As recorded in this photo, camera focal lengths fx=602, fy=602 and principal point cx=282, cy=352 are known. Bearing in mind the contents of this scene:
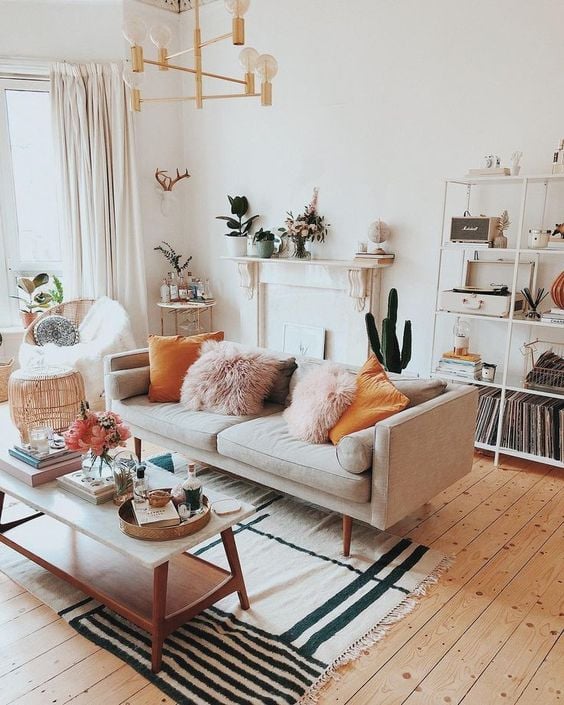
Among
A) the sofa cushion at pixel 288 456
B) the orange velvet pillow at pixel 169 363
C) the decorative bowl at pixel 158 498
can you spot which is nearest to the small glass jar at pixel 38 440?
the decorative bowl at pixel 158 498

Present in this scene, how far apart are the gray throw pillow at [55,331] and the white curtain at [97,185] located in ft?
1.41

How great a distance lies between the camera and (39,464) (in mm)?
2471

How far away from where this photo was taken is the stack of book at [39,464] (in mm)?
2436

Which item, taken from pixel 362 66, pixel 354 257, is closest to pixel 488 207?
pixel 354 257

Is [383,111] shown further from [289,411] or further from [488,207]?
[289,411]

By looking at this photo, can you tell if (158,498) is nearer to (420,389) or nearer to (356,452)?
(356,452)

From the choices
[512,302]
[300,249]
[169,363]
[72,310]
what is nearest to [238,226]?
[300,249]

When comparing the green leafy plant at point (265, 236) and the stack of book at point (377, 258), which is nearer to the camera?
the stack of book at point (377, 258)

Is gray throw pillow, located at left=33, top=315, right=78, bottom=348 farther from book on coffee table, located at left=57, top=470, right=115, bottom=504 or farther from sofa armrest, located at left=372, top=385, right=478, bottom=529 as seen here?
sofa armrest, located at left=372, top=385, right=478, bottom=529

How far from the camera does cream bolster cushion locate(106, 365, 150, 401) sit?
3.50 meters

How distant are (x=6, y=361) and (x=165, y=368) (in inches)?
87.2

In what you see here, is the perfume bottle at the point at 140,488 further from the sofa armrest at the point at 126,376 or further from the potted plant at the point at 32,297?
the potted plant at the point at 32,297

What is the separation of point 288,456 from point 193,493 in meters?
0.69

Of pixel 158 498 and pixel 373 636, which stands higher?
pixel 158 498
